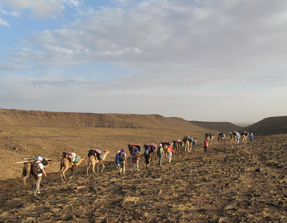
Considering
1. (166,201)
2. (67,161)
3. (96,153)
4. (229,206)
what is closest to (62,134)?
(96,153)

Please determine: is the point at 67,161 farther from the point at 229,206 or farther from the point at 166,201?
the point at 229,206

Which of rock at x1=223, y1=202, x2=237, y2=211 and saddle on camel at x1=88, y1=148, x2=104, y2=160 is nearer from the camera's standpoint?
rock at x1=223, y1=202, x2=237, y2=211

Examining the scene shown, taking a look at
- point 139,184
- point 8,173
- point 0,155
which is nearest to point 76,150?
point 0,155

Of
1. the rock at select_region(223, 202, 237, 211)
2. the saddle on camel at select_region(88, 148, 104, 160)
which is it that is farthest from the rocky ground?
the saddle on camel at select_region(88, 148, 104, 160)

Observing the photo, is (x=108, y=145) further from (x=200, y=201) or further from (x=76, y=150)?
(x=200, y=201)

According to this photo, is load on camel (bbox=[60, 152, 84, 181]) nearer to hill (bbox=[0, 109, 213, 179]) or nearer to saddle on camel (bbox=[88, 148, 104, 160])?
saddle on camel (bbox=[88, 148, 104, 160])

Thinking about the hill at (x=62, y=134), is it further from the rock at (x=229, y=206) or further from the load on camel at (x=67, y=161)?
the rock at (x=229, y=206)

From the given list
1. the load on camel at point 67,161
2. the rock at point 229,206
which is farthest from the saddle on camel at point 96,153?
the rock at point 229,206

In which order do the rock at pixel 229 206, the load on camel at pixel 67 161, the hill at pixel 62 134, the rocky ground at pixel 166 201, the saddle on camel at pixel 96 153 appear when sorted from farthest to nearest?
the hill at pixel 62 134, the saddle on camel at pixel 96 153, the load on camel at pixel 67 161, the rock at pixel 229 206, the rocky ground at pixel 166 201

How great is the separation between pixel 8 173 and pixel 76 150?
12.1 metres

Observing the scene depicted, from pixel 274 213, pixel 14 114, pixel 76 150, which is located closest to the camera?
pixel 274 213

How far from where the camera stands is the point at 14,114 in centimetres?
7469

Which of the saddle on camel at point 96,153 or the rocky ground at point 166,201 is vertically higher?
the saddle on camel at point 96,153

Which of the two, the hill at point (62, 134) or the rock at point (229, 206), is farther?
the hill at point (62, 134)
